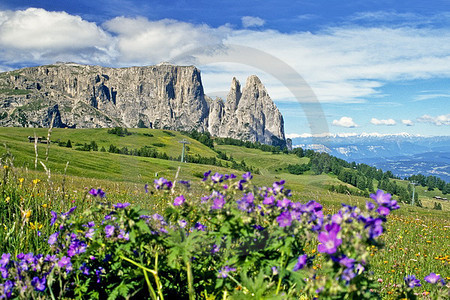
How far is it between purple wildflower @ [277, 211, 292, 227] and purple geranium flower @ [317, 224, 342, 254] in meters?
0.53

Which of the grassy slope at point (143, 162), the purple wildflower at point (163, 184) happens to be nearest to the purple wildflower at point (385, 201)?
the purple wildflower at point (163, 184)

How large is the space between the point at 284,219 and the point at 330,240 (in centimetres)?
61

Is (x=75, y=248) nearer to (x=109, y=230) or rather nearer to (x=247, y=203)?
(x=109, y=230)

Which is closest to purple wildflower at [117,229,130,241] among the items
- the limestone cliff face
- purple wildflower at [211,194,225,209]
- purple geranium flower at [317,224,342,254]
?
purple wildflower at [211,194,225,209]

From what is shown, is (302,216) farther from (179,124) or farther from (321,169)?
(179,124)

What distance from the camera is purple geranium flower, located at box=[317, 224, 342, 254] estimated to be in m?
2.42

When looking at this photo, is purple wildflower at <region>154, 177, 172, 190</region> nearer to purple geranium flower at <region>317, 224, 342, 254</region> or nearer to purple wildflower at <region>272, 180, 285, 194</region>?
purple wildflower at <region>272, 180, 285, 194</region>

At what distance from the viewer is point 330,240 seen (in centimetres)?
247

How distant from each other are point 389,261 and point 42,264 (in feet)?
24.8

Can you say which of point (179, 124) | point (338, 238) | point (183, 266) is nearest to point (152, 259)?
point (183, 266)

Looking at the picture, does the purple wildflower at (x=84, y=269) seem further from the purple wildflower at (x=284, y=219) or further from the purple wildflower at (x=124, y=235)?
the purple wildflower at (x=284, y=219)

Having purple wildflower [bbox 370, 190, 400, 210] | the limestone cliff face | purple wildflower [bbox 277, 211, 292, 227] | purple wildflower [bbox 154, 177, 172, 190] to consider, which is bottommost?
purple wildflower [bbox 277, 211, 292, 227]

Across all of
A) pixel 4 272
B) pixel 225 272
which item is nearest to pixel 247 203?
pixel 225 272

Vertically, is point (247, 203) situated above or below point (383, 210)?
below
